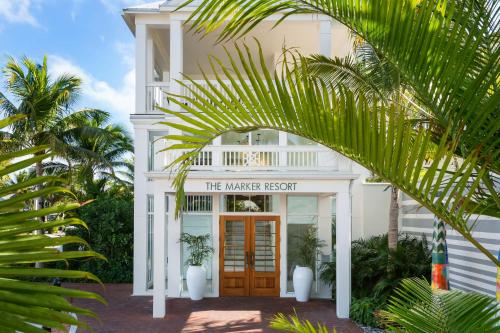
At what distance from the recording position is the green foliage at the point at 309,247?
1349 centimetres

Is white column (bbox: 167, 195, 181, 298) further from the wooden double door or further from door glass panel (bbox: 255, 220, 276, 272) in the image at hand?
door glass panel (bbox: 255, 220, 276, 272)

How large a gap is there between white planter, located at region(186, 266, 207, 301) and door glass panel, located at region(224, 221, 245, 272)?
0.91 meters

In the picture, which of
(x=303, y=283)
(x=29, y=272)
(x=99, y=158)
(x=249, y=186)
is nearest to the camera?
(x=29, y=272)

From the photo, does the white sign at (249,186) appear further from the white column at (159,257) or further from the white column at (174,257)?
the white column at (174,257)

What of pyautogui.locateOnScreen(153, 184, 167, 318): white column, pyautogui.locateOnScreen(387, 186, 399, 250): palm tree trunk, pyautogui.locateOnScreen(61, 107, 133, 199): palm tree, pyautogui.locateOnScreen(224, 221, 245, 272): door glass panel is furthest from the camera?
pyautogui.locateOnScreen(61, 107, 133, 199): palm tree

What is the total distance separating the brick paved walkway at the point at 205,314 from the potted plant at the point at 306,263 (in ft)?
1.01

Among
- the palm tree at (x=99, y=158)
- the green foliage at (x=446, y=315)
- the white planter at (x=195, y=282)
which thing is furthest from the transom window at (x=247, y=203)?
the green foliage at (x=446, y=315)

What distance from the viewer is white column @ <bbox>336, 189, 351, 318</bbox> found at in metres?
11.1

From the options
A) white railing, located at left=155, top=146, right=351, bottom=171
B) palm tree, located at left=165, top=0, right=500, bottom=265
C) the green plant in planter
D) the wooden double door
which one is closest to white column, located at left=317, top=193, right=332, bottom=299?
the wooden double door

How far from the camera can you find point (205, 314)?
1155 cm

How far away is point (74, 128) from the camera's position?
1778 centimetres

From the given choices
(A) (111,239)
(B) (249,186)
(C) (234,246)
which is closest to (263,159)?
(B) (249,186)

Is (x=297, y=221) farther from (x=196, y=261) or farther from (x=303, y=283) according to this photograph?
(x=196, y=261)

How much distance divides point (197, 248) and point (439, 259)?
6.51 metres
